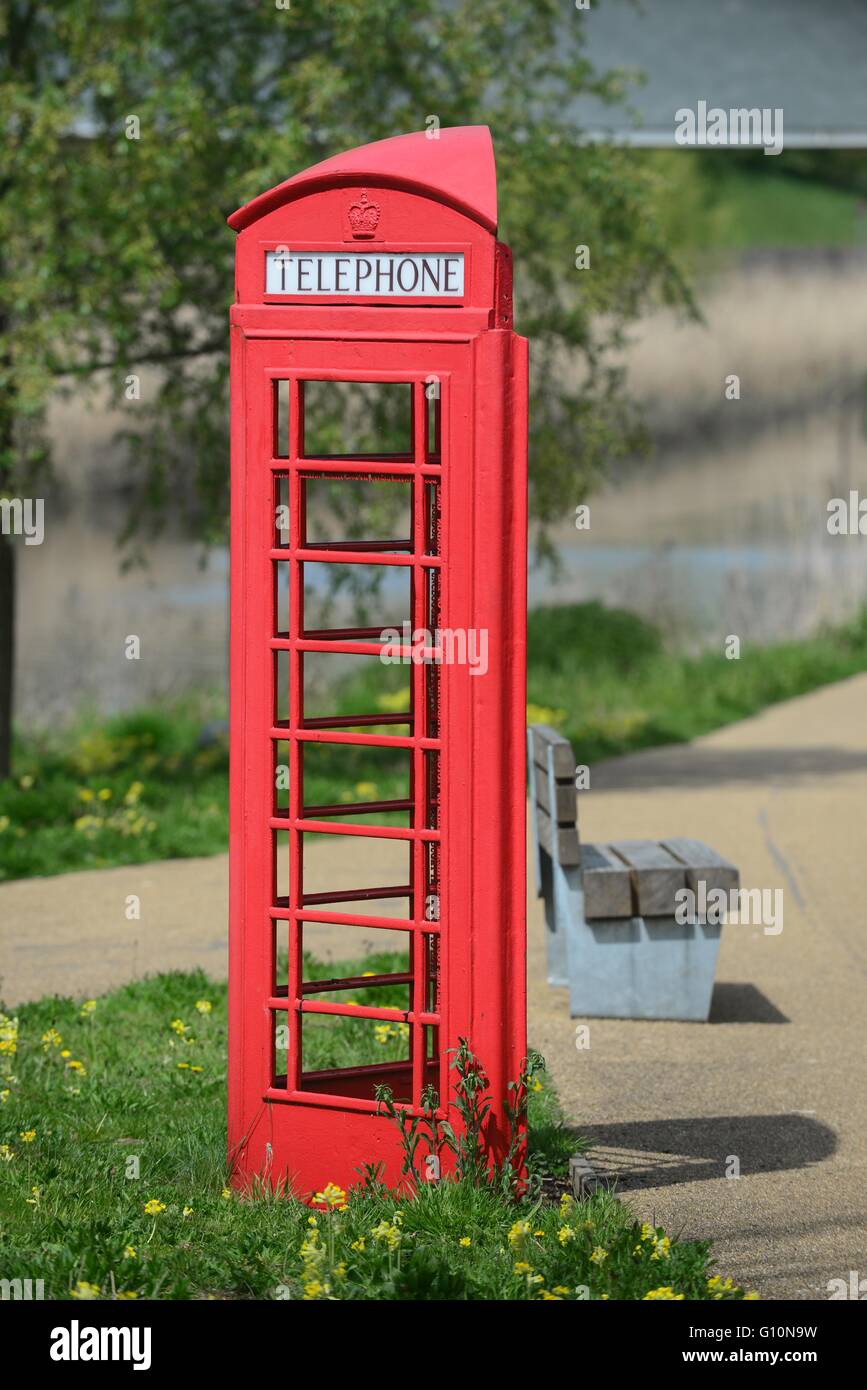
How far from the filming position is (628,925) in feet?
22.6

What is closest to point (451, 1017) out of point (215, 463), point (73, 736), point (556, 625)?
point (215, 463)

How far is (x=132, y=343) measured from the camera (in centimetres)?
1202

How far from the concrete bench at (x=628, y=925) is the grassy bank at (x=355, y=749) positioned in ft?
11.5

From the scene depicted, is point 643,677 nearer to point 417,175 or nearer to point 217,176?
point 217,176

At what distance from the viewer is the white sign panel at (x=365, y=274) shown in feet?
15.4

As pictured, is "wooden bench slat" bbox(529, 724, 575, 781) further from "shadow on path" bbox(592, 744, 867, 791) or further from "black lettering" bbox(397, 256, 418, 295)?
"shadow on path" bbox(592, 744, 867, 791)

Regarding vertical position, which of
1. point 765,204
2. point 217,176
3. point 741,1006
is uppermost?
point 765,204

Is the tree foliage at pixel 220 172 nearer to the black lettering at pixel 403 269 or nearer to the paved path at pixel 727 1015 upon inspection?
the paved path at pixel 727 1015

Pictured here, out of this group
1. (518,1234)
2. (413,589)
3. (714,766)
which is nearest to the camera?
(518,1234)

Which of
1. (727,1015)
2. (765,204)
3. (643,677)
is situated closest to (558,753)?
(727,1015)

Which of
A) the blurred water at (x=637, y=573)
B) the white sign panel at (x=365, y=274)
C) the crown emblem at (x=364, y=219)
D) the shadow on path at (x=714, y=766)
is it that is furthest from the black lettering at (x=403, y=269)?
the blurred water at (x=637, y=573)

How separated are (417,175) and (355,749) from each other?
8615 mm

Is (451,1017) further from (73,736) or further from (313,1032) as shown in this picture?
(73,736)

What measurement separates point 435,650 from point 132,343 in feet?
25.6
